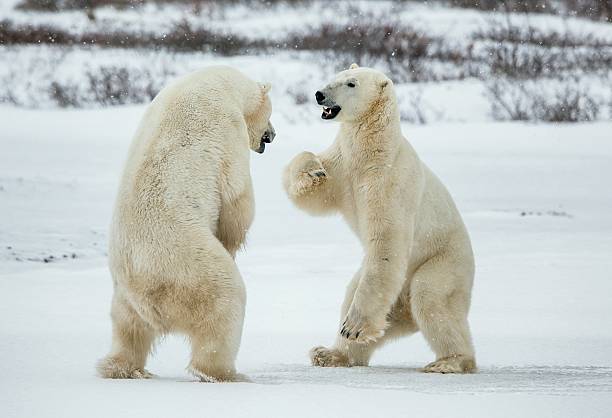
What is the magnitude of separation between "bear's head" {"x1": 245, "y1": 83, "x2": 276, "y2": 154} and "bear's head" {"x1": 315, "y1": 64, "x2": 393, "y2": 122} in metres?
0.28

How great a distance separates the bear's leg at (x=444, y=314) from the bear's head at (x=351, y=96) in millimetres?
671

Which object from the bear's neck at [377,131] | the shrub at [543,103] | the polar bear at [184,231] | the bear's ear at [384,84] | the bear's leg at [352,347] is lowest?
the bear's leg at [352,347]

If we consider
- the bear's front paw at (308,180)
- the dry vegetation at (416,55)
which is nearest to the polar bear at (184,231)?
the bear's front paw at (308,180)

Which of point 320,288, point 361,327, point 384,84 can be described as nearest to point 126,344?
point 361,327

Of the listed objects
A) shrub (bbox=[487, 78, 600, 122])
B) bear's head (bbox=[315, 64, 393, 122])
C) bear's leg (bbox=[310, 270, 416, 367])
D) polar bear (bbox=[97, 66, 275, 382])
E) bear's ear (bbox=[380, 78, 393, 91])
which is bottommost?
bear's leg (bbox=[310, 270, 416, 367])

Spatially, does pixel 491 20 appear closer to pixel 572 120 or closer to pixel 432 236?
pixel 572 120

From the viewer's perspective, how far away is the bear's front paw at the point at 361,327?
11.8 ft

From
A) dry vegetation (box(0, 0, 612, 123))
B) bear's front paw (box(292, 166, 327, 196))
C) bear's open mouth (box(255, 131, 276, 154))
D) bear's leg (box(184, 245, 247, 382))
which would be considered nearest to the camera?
bear's leg (box(184, 245, 247, 382))

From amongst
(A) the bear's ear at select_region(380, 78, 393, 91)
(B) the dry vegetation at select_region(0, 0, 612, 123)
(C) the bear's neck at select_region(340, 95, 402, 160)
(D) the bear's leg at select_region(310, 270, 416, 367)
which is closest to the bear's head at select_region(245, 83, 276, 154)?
(C) the bear's neck at select_region(340, 95, 402, 160)

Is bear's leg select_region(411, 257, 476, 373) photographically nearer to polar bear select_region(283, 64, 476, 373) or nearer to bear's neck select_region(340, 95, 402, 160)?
polar bear select_region(283, 64, 476, 373)

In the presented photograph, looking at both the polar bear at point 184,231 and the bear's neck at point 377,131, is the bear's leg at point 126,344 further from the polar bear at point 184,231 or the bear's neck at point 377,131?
the bear's neck at point 377,131

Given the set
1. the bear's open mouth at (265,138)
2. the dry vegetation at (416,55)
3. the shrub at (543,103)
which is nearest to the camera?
the bear's open mouth at (265,138)

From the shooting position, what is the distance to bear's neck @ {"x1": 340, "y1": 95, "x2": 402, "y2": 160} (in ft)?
12.6

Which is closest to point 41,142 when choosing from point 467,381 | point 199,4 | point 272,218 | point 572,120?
point 272,218
